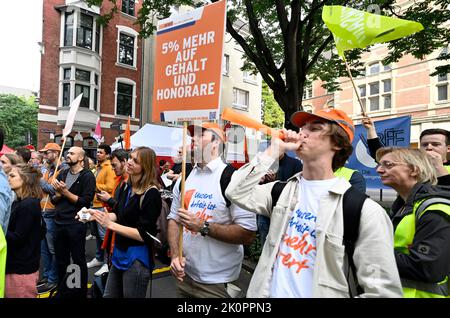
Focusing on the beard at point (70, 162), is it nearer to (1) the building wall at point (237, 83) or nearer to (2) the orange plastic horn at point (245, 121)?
(2) the orange plastic horn at point (245, 121)

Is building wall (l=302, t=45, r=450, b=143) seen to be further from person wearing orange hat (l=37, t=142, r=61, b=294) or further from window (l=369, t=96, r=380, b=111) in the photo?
person wearing orange hat (l=37, t=142, r=61, b=294)

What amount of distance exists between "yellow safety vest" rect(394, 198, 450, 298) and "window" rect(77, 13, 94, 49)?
21.4m

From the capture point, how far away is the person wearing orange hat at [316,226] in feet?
4.70

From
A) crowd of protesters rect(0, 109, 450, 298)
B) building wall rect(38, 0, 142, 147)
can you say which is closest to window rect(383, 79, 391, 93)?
building wall rect(38, 0, 142, 147)

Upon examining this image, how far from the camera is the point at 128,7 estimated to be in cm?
2186

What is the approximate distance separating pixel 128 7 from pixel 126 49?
2908mm

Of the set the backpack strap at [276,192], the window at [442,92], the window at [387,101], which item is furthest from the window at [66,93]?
the window at [442,92]

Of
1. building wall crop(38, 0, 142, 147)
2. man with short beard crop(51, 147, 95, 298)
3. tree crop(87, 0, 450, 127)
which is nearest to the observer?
man with short beard crop(51, 147, 95, 298)

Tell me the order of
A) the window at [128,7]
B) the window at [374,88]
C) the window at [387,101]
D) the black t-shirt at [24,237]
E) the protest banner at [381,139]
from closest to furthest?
the black t-shirt at [24,237] < the protest banner at [381,139] < the window at [128,7] < the window at [387,101] < the window at [374,88]

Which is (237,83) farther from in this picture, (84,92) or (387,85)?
(387,85)

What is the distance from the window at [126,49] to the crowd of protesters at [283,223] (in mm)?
19777

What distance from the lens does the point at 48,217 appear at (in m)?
4.73

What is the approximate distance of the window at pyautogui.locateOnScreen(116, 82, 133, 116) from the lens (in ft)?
70.9

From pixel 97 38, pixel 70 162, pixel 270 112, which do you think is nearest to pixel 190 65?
pixel 70 162
